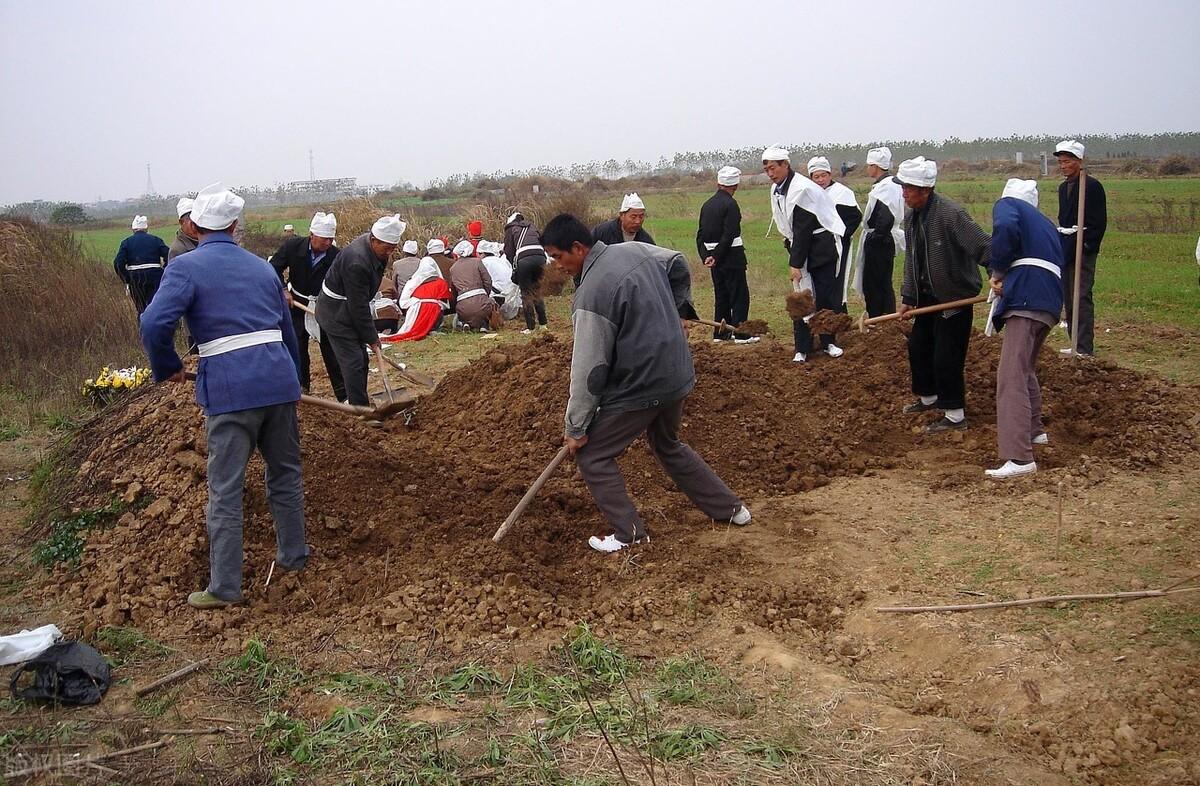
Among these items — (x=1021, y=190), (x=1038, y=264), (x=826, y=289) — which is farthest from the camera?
(x=826, y=289)

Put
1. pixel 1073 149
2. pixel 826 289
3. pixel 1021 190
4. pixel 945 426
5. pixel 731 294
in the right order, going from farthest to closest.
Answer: pixel 731 294 → pixel 826 289 → pixel 1073 149 → pixel 945 426 → pixel 1021 190

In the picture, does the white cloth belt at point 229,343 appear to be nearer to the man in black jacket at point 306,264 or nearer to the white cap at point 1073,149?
the man in black jacket at point 306,264

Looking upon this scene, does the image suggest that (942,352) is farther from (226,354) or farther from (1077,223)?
(226,354)

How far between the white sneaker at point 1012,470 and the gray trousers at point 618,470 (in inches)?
65.1

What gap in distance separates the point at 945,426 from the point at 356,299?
14.4 ft

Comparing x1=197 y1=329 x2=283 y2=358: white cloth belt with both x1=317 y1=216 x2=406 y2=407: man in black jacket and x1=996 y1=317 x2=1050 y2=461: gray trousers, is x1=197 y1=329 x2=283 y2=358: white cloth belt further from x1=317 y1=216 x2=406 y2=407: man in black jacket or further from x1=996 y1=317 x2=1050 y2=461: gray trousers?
x1=996 y1=317 x2=1050 y2=461: gray trousers

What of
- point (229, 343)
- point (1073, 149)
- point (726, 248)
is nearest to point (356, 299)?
point (229, 343)

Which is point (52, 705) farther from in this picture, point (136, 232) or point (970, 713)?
point (136, 232)

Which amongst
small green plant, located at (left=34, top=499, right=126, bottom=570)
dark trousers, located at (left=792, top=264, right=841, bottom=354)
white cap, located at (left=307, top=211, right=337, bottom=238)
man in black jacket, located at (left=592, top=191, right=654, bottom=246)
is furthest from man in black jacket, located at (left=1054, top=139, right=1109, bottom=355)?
small green plant, located at (left=34, top=499, right=126, bottom=570)

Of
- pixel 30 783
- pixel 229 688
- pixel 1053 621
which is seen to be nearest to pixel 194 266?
pixel 229 688

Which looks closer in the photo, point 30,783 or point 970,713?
point 30,783

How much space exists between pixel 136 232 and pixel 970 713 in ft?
39.5

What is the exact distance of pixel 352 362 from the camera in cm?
750

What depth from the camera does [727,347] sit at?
9562 millimetres
